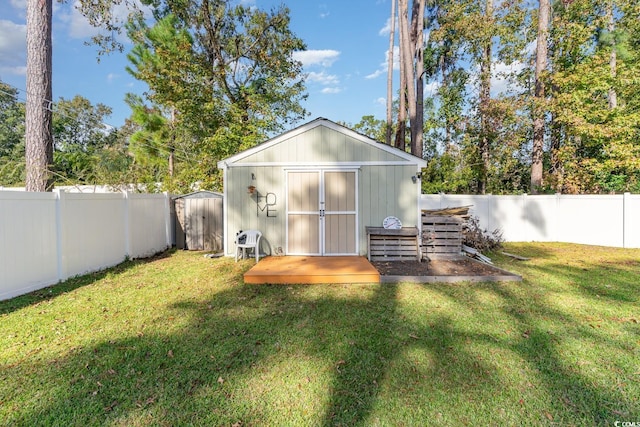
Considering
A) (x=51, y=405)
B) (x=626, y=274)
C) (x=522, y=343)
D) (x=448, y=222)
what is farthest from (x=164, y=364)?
(x=626, y=274)

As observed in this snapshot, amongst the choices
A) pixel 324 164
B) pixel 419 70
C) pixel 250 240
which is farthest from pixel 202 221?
pixel 419 70

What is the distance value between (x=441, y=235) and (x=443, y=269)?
1.26 m

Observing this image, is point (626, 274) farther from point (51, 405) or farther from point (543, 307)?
point (51, 405)

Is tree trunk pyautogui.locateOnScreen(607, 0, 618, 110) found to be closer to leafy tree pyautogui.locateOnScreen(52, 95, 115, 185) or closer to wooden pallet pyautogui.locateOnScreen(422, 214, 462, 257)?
Answer: wooden pallet pyautogui.locateOnScreen(422, 214, 462, 257)

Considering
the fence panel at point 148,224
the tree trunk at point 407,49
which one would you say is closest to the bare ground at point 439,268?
the fence panel at point 148,224

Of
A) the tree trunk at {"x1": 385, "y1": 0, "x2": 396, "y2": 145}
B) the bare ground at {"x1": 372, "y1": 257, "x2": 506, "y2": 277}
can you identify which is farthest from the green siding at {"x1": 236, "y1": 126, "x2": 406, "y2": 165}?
the tree trunk at {"x1": 385, "y1": 0, "x2": 396, "y2": 145}

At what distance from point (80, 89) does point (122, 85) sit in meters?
2.52

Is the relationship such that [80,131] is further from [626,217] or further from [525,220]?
[626,217]

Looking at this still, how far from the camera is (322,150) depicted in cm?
662

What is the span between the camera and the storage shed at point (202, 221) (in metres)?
8.37

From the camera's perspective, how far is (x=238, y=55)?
1485 centimetres

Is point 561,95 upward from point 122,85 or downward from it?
downward

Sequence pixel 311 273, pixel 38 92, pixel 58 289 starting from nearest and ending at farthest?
1. pixel 58 289
2. pixel 311 273
3. pixel 38 92

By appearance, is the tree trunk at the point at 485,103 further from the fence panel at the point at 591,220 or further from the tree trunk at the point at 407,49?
the tree trunk at the point at 407,49
